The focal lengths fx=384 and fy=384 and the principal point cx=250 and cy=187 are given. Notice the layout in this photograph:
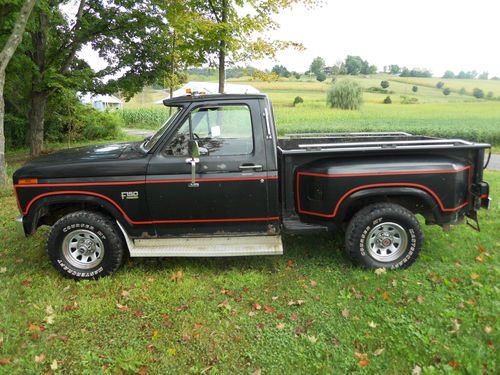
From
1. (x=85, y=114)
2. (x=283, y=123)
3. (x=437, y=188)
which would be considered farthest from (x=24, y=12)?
(x=283, y=123)

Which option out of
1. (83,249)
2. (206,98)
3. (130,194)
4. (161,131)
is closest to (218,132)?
(206,98)

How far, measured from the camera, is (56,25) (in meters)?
14.0

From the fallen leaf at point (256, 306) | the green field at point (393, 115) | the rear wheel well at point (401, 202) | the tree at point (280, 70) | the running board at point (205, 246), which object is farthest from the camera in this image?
the green field at point (393, 115)

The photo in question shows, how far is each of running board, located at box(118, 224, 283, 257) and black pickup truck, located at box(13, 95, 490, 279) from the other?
12mm

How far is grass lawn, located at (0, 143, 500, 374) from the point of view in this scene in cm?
299

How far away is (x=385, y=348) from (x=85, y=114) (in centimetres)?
2150

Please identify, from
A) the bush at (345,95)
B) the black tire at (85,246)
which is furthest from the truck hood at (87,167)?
the bush at (345,95)

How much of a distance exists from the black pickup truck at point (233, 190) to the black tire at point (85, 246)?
1 cm

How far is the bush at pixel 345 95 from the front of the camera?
122 ft

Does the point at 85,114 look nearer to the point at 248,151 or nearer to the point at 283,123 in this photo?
the point at 283,123

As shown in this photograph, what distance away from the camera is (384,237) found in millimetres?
4316

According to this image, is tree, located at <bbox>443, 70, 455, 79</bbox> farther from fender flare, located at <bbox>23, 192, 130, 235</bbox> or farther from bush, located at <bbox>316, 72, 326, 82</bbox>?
fender flare, located at <bbox>23, 192, 130, 235</bbox>

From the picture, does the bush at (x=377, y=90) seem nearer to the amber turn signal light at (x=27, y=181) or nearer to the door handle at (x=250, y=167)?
the door handle at (x=250, y=167)


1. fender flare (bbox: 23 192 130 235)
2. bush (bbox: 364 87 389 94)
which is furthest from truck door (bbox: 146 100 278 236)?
bush (bbox: 364 87 389 94)
